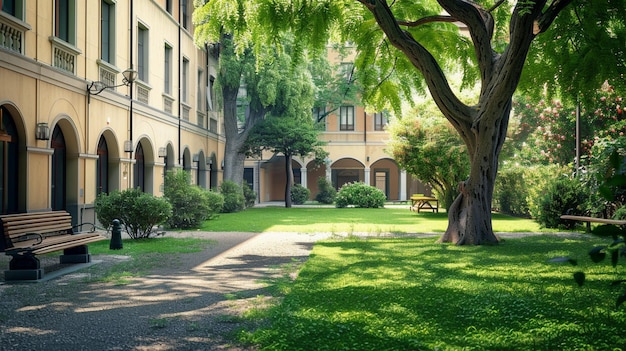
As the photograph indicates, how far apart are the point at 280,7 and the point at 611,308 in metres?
7.33

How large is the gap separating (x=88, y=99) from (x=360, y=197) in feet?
66.5

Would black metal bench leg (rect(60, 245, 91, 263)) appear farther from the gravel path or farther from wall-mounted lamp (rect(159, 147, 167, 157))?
wall-mounted lamp (rect(159, 147, 167, 157))

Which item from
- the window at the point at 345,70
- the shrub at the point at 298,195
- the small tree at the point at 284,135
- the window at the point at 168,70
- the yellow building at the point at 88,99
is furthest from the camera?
the window at the point at 345,70

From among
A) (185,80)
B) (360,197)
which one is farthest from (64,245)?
(360,197)

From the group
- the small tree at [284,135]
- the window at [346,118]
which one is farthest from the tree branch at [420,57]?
the window at [346,118]

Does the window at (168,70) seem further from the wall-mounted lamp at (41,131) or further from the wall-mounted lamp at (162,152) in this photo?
the wall-mounted lamp at (41,131)

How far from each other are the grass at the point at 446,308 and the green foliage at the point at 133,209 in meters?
5.88

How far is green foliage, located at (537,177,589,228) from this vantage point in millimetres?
16156

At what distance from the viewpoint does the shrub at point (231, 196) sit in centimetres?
2711

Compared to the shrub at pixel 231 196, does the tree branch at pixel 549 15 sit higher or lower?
higher

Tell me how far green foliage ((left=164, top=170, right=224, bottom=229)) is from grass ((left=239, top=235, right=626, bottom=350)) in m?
9.24

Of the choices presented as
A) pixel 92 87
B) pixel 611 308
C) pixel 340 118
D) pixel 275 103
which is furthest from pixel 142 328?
pixel 340 118

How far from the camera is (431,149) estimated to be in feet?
79.9

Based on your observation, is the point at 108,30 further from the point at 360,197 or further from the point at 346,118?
the point at 346,118
